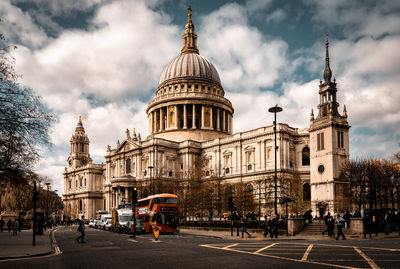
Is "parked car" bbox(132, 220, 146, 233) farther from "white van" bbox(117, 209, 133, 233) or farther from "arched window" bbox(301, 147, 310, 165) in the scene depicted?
"arched window" bbox(301, 147, 310, 165)

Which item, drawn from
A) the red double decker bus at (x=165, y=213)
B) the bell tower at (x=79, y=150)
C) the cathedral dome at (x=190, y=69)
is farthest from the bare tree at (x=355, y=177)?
the bell tower at (x=79, y=150)

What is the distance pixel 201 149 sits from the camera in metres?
91.4

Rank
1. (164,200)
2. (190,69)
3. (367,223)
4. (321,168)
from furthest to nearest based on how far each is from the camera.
Answer: 1. (190,69)
2. (321,168)
3. (164,200)
4. (367,223)

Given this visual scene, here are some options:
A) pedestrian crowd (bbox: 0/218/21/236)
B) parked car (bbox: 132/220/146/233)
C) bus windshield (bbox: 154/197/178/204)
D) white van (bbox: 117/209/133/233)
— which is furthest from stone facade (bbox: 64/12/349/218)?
pedestrian crowd (bbox: 0/218/21/236)

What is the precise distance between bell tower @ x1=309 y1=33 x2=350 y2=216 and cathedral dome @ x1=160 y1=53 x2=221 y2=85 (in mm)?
53409

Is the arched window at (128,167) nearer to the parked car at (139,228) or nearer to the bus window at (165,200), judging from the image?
the parked car at (139,228)

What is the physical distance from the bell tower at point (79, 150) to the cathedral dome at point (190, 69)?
38.5 metres

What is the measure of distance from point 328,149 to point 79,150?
9651 centimetres

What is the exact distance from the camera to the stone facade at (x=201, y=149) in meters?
57.1

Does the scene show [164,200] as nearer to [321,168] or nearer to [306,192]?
[321,168]

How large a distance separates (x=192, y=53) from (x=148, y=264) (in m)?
105

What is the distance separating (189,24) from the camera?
12138 centimetres

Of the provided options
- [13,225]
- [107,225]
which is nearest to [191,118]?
[107,225]

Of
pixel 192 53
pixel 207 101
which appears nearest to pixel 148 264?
pixel 207 101
